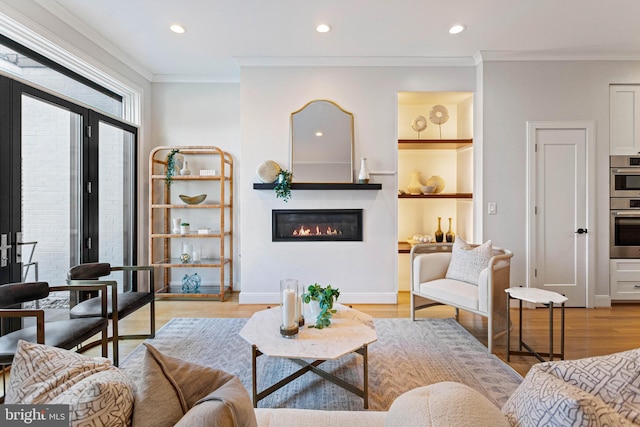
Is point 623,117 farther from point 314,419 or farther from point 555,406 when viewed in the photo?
point 314,419

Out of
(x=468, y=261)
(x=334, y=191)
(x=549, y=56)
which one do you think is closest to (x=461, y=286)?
(x=468, y=261)

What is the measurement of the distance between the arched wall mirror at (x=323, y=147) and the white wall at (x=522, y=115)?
1.62 m

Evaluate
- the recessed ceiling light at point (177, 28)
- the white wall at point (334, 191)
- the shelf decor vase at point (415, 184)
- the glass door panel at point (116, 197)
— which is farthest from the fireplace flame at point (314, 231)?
the recessed ceiling light at point (177, 28)

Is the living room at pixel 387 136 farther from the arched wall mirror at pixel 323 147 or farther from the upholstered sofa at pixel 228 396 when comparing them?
the upholstered sofa at pixel 228 396

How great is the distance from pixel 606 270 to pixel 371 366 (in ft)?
11.0

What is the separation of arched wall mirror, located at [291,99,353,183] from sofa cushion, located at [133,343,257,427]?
10.2 ft

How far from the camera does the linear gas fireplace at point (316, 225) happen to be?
155 inches

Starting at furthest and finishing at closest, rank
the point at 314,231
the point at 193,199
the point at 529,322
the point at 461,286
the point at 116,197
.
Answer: the point at 193,199, the point at 314,231, the point at 116,197, the point at 529,322, the point at 461,286

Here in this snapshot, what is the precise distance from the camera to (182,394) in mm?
856

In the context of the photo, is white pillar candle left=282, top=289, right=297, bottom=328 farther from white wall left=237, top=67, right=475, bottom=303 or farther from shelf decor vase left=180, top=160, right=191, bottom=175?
shelf decor vase left=180, top=160, right=191, bottom=175

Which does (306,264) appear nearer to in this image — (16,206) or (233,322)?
(233,322)

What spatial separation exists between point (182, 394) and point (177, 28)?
3.40 meters

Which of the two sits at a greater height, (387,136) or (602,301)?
(387,136)

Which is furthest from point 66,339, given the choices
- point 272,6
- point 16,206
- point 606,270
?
point 606,270
